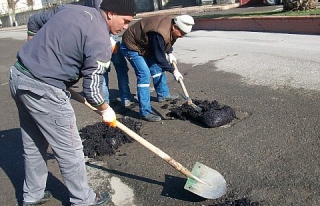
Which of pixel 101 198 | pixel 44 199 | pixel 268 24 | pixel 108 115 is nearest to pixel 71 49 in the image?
A: pixel 108 115

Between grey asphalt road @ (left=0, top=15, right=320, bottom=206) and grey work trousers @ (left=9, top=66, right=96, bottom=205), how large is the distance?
0.40 meters

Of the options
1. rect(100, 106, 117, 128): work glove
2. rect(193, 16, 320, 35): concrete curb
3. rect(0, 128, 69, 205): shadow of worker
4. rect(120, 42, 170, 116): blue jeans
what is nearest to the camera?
rect(100, 106, 117, 128): work glove

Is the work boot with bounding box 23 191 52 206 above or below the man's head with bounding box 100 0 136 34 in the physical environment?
below

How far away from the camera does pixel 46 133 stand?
9.96 feet

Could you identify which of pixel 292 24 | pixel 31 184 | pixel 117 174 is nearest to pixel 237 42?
pixel 292 24

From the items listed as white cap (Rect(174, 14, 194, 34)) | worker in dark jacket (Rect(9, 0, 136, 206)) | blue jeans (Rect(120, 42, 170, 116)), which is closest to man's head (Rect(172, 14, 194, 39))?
white cap (Rect(174, 14, 194, 34))

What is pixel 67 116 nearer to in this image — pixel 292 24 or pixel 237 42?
pixel 237 42

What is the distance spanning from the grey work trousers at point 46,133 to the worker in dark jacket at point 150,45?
80.7 inches

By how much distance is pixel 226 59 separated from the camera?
331 inches

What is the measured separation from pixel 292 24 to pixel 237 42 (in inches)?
70.9

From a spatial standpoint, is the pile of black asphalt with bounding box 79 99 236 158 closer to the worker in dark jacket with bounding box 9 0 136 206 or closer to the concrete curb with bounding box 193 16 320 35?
the worker in dark jacket with bounding box 9 0 136 206

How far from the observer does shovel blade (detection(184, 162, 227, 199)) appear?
3.28 meters

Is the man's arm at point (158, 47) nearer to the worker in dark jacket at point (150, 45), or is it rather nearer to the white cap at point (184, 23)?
the worker in dark jacket at point (150, 45)

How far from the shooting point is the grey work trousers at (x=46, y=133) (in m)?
2.93
